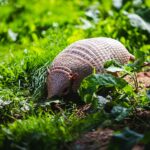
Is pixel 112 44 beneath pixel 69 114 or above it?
above

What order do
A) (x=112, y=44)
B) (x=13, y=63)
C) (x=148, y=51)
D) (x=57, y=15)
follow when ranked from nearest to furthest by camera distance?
(x=112, y=44)
(x=13, y=63)
(x=148, y=51)
(x=57, y=15)

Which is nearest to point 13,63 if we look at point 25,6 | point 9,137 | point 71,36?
point 71,36

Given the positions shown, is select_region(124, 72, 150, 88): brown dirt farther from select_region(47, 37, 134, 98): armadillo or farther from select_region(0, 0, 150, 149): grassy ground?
select_region(47, 37, 134, 98): armadillo

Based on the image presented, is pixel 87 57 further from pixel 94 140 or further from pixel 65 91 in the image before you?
pixel 94 140

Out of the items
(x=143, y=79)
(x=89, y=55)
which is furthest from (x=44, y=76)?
(x=143, y=79)

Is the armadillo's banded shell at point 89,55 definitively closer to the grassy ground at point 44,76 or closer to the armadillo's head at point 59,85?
the armadillo's head at point 59,85

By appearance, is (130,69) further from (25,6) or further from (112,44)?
(25,6)
